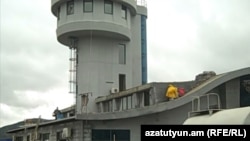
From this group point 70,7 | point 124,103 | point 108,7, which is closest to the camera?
point 124,103

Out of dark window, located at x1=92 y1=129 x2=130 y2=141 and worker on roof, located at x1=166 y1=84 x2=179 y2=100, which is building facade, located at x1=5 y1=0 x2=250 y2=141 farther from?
worker on roof, located at x1=166 y1=84 x2=179 y2=100

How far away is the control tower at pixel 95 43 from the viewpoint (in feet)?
120

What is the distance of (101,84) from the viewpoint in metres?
37.7

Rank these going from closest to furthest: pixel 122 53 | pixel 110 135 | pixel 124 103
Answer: pixel 110 135
pixel 124 103
pixel 122 53

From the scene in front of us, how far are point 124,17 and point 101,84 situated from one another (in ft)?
20.3

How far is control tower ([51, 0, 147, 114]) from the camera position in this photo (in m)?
36.7

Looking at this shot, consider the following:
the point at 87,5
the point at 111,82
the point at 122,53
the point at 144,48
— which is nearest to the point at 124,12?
the point at 87,5

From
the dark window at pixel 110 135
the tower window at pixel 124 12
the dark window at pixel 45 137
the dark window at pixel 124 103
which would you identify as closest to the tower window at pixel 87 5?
the tower window at pixel 124 12

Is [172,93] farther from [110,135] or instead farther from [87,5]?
[87,5]

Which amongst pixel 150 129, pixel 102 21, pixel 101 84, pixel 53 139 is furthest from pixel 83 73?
pixel 150 129

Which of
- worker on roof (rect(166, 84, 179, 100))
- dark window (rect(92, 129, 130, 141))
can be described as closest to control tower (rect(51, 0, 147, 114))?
dark window (rect(92, 129, 130, 141))

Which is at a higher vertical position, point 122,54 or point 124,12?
point 124,12

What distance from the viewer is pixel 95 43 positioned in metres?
37.8

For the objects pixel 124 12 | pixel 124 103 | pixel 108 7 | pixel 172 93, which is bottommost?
pixel 124 103
